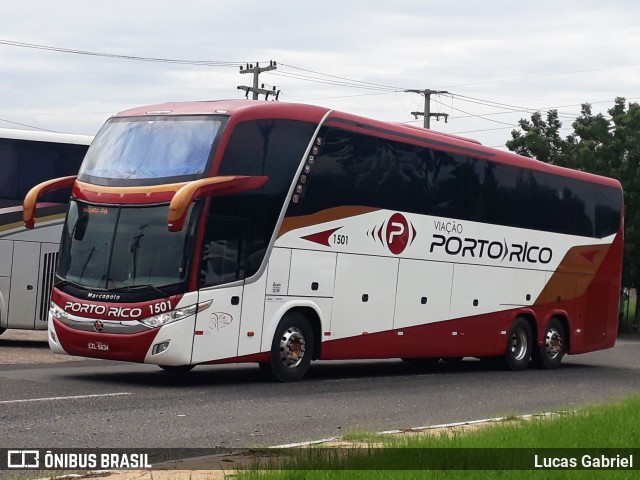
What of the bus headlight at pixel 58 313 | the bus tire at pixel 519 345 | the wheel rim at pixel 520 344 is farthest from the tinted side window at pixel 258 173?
the wheel rim at pixel 520 344

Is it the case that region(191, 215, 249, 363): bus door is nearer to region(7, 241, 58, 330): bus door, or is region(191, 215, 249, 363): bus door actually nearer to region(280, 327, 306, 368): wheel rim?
region(280, 327, 306, 368): wheel rim

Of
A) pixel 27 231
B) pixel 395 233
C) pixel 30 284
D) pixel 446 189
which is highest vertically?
pixel 446 189

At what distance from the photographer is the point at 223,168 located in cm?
1655

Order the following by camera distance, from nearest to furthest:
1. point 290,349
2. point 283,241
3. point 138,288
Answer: point 138,288, point 283,241, point 290,349

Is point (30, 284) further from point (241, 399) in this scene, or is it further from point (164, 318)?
point (241, 399)

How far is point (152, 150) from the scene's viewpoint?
17.0 m

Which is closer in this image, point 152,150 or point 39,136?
point 152,150

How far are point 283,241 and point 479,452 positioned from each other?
8.21 m

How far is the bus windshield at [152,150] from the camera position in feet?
Answer: 54.4

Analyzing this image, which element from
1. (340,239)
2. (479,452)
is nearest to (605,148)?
(340,239)

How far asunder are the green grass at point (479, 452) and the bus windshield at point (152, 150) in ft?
20.1

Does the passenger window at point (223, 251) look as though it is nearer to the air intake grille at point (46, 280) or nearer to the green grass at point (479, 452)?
the green grass at point (479, 452)

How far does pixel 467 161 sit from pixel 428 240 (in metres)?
2.01

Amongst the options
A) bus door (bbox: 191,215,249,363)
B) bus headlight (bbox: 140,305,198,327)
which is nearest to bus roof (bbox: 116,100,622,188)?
bus door (bbox: 191,215,249,363)
